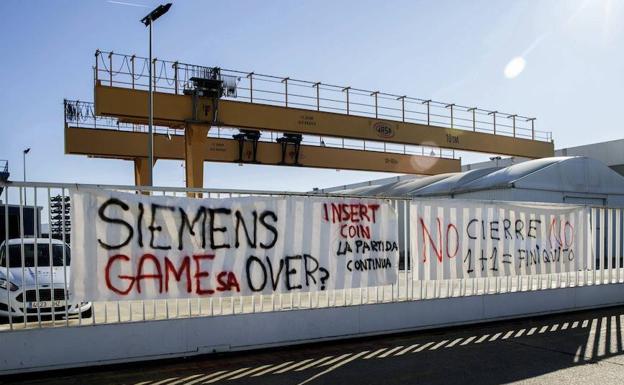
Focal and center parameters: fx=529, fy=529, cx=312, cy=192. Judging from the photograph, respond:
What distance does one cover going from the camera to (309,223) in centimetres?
730

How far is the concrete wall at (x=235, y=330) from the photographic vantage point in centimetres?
571

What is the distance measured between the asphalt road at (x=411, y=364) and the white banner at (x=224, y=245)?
83 centimetres

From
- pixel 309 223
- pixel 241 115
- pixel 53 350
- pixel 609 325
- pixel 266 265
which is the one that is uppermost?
pixel 241 115

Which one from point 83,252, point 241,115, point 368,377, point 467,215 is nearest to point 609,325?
point 467,215

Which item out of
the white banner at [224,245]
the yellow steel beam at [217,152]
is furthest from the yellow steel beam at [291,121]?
the white banner at [224,245]

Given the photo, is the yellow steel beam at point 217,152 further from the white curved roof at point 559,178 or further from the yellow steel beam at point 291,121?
the white curved roof at point 559,178

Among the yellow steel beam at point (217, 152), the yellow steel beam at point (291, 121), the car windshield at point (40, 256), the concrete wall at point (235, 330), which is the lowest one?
the concrete wall at point (235, 330)

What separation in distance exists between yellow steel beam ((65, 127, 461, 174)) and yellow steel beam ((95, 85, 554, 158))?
1384 millimetres

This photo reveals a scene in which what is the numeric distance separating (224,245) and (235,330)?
108cm

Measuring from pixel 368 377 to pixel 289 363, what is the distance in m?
Answer: 1.09

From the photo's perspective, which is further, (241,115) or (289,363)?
(241,115)

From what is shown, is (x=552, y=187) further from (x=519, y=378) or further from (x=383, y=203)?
(x=519, y=378)

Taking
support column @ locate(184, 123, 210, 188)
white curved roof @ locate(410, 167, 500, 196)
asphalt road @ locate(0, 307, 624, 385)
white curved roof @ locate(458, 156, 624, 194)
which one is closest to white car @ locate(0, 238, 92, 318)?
asphalt road @ locate(0, 307, 624, 385)

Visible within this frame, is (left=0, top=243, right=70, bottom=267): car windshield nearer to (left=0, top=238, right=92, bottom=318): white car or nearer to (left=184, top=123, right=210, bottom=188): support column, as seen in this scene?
(left=0, top=238, right=92, bottom=318): white car
